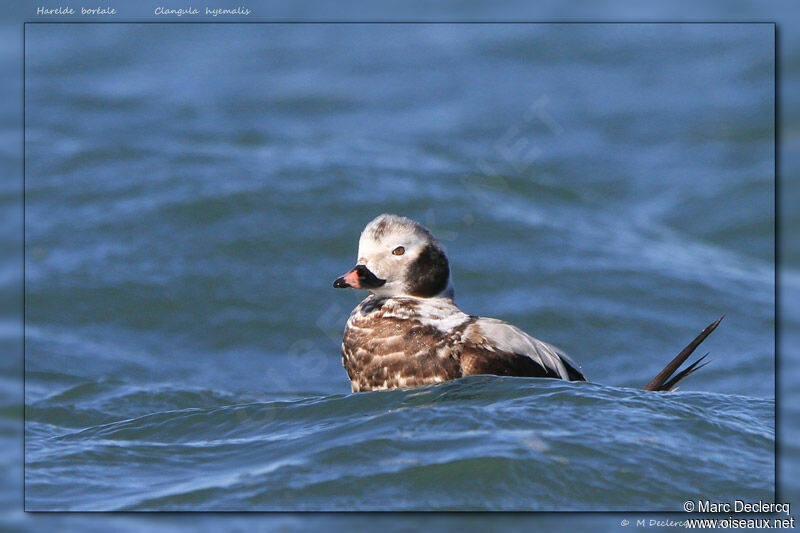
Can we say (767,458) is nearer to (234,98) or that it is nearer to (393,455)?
(393,455)

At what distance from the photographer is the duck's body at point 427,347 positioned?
556 centimetres

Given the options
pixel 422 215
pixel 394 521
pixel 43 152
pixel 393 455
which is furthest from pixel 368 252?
pixel 43 152

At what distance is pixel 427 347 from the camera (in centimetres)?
560

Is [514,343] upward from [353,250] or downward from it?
downward

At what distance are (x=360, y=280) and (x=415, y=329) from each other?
0.40m

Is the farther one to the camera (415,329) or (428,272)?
(428,272)

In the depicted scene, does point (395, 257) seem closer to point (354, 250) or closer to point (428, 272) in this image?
point (428, 272)
